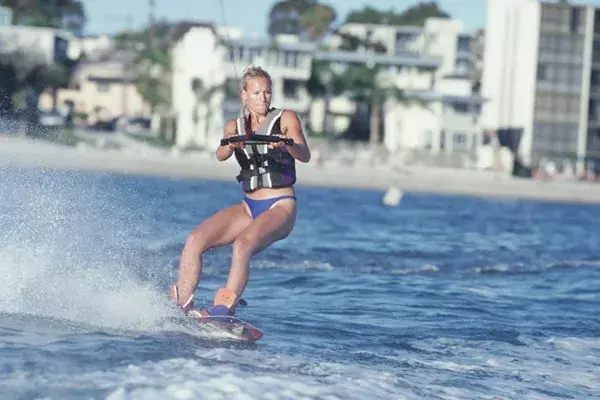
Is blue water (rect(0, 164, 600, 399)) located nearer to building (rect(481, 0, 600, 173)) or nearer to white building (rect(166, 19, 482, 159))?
white building (rect(166, 19, 482, 159))

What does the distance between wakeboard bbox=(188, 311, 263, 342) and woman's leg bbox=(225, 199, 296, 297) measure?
0.23 m

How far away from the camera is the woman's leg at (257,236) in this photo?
739cm

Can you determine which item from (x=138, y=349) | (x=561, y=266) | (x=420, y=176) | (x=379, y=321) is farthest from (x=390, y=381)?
(x=420, y=176)

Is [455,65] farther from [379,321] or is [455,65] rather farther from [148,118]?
[379,321]

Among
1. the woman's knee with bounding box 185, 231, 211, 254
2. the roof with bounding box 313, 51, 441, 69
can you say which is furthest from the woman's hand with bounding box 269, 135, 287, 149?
the roof with bounding box 313, 51, 441, 69

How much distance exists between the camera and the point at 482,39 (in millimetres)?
96875

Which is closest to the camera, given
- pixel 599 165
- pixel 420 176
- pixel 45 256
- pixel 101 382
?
pixel 101 382

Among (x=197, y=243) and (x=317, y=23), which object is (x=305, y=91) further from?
(x=197, y=243)

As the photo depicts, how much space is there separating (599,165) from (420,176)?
826 inches

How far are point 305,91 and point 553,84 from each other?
50.0ft

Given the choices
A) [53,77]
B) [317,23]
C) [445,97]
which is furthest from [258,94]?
[317,23]

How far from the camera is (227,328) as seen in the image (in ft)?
23.3

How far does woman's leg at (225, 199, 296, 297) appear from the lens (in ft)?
24.2

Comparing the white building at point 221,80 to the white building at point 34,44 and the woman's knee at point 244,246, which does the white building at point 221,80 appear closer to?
the white building at point 34,44
